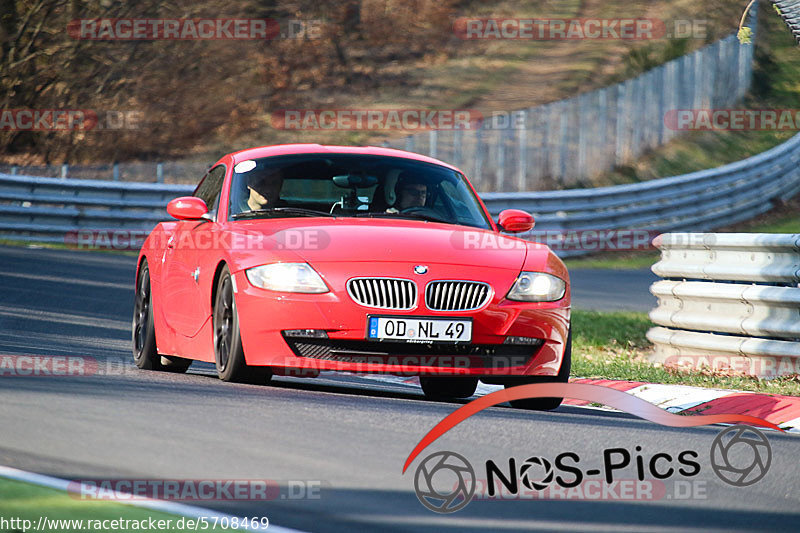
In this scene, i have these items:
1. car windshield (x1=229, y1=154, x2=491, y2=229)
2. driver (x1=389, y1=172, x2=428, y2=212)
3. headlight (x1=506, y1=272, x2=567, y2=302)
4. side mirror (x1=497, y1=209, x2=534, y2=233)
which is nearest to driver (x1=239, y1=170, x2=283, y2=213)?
car windshield (x1=229, y1=154, x2=491, y2=229)

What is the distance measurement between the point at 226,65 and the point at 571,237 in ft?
53.4

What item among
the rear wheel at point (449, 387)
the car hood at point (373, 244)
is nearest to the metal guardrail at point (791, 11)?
the car hood at point (373, 244)

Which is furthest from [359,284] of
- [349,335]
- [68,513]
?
[68,513]

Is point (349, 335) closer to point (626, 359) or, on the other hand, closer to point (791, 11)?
point (626, 359)

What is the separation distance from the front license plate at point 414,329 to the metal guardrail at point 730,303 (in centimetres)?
297

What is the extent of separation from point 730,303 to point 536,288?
2853 mm

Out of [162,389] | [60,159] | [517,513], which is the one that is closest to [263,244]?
[162,389]

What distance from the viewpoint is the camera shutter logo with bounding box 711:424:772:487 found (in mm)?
5918

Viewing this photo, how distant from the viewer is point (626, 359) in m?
11.9

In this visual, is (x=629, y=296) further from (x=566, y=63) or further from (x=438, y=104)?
(x=566, y=63)

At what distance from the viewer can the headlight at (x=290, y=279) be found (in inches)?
306

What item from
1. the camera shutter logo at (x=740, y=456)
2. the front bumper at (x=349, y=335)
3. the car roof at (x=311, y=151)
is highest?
the car roof at (x=311, y=151)

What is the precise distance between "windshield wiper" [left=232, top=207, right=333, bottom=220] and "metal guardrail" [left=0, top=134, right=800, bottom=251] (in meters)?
15.5

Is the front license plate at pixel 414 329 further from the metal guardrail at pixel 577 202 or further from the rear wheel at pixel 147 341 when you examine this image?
the metal guardrail at pixel 577 202
